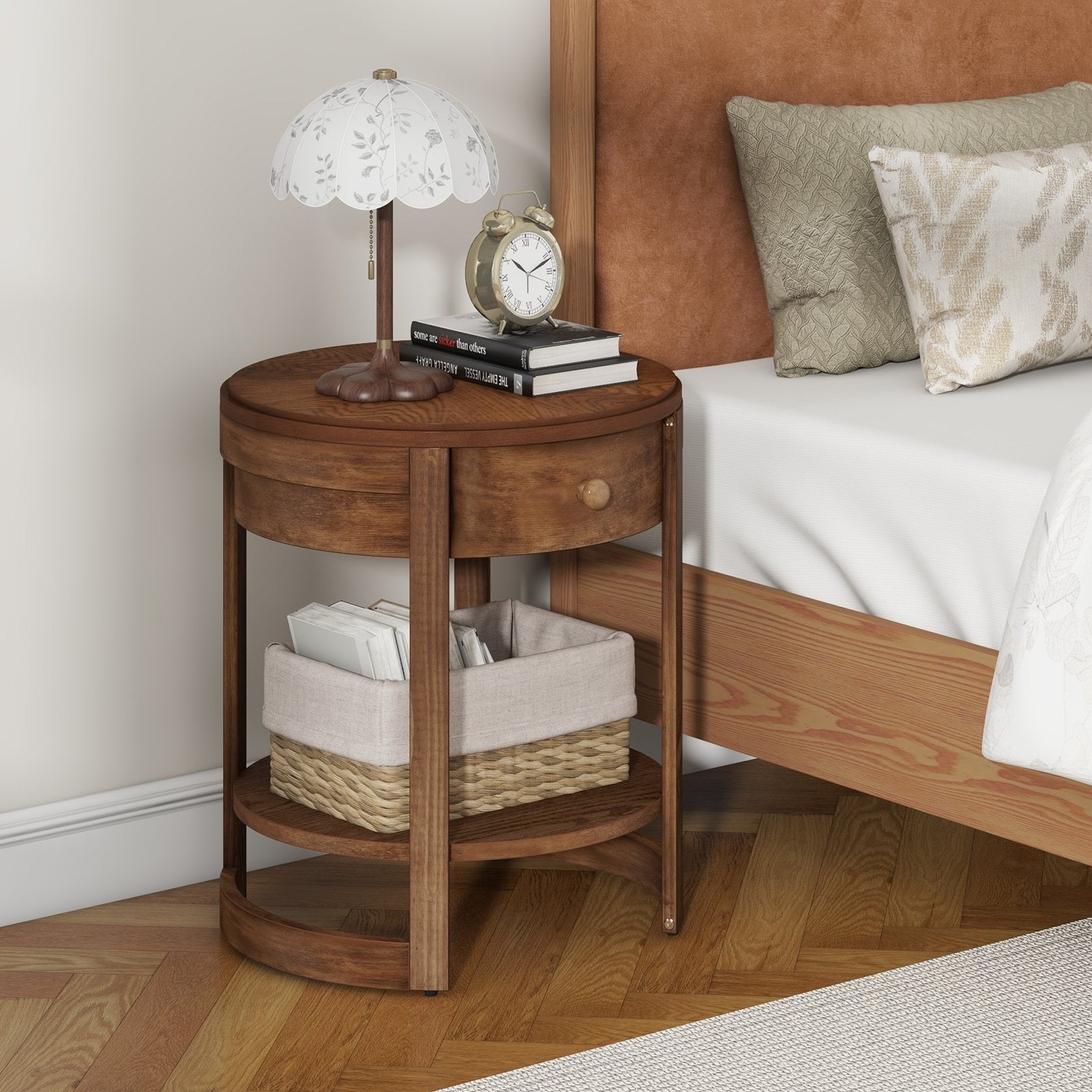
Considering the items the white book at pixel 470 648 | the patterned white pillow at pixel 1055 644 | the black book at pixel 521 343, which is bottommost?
the white book at pixel 470 648

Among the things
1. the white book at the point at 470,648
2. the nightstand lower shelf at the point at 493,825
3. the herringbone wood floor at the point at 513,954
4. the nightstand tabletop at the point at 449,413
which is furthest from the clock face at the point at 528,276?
the herringbone wood floor at the point at 513,954

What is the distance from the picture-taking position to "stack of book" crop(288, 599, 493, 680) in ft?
5.98

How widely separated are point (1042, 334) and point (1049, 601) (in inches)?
26.7

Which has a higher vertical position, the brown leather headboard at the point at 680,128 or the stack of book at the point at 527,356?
the brown leather headboard at the point at 680,128

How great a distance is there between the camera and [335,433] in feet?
5.41

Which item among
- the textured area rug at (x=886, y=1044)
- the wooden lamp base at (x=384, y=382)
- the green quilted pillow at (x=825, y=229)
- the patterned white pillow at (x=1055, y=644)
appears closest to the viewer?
the patterned white pillow at (x=1055, y=644)

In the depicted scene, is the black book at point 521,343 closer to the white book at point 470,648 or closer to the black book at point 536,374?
the black book at point 536,374

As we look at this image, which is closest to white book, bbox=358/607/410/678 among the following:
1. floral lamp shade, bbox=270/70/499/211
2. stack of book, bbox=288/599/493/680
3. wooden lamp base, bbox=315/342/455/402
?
stack of book, bbox=288/599/493/680

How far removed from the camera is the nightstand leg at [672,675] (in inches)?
71.6

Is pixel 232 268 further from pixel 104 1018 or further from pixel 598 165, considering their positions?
pixel 104 1018

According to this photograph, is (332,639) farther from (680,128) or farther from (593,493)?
(680,128)

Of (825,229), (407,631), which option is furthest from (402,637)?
(825,229)

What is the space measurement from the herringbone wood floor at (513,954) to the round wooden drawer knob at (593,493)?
54cm

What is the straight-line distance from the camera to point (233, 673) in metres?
1.90
